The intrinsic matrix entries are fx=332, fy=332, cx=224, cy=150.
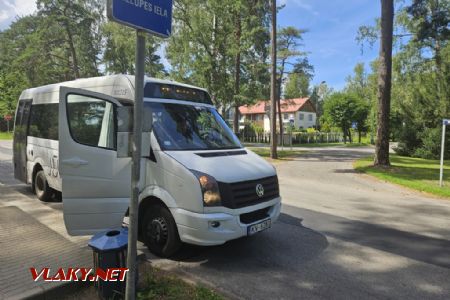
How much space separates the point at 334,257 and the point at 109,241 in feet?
10.6

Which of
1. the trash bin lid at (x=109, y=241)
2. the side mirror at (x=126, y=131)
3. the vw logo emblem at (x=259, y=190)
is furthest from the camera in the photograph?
the vw logo emblem at (x=259, y=190)

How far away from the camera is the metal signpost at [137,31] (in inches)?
101

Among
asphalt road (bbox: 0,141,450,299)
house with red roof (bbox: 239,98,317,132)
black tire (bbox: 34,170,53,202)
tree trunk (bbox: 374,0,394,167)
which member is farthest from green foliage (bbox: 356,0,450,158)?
house with red roof (bbox: 239,98,317,132)

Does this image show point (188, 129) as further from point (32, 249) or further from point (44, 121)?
point (44, 121)

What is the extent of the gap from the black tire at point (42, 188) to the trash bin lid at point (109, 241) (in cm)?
477

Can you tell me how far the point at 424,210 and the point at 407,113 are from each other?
24041 millimetres

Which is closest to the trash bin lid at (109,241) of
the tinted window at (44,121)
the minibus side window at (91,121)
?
the minibus side window at (91,121)

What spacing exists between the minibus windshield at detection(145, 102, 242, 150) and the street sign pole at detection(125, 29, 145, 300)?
1.78 metres

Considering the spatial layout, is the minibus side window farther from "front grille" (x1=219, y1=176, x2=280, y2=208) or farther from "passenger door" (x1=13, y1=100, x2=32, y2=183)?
"passenger door" (x1=13, y1=100, x2=32, y2=183)

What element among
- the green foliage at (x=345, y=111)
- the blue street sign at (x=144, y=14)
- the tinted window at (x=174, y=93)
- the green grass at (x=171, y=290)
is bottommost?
the green grass at (x=171, y=290)

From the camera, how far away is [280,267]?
4508mm

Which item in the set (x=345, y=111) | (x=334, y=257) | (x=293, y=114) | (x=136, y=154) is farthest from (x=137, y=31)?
(x=293, y=114)

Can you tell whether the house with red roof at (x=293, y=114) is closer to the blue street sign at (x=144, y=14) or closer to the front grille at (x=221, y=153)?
the front grille at (x=221, y=153)

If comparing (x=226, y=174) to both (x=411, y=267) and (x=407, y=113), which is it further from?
(x=407, y=113)
